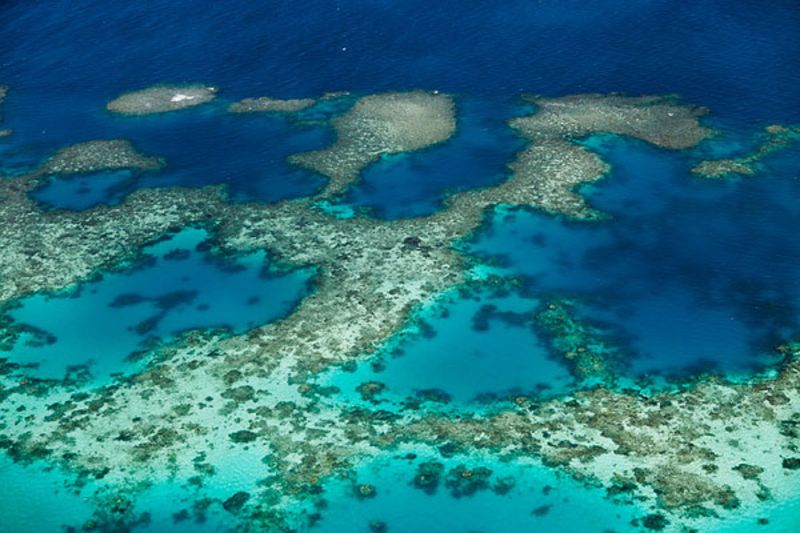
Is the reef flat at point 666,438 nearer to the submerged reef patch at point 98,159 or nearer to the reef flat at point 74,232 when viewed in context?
the reef flat at point 74,232

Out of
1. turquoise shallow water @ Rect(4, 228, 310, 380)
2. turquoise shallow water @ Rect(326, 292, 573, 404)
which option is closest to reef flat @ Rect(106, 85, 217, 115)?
turquoise shallow water @ Rect(4, 228, 310, 380)

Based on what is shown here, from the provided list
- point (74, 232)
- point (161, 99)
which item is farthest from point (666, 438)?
point (161, 99)

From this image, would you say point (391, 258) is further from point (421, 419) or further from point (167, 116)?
point (167, 116)

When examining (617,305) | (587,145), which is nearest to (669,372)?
(617,305)

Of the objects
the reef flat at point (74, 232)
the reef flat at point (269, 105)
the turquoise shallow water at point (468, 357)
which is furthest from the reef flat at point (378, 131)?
the turquoise shallow water at point (468, 357)

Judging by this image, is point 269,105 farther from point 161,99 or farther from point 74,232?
point 74,232

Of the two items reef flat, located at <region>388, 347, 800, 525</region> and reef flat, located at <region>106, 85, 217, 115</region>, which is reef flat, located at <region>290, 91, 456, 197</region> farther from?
reef flat, located at <region>388, 347, 800, 525</region>

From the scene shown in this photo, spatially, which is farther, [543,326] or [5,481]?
[543,326]
